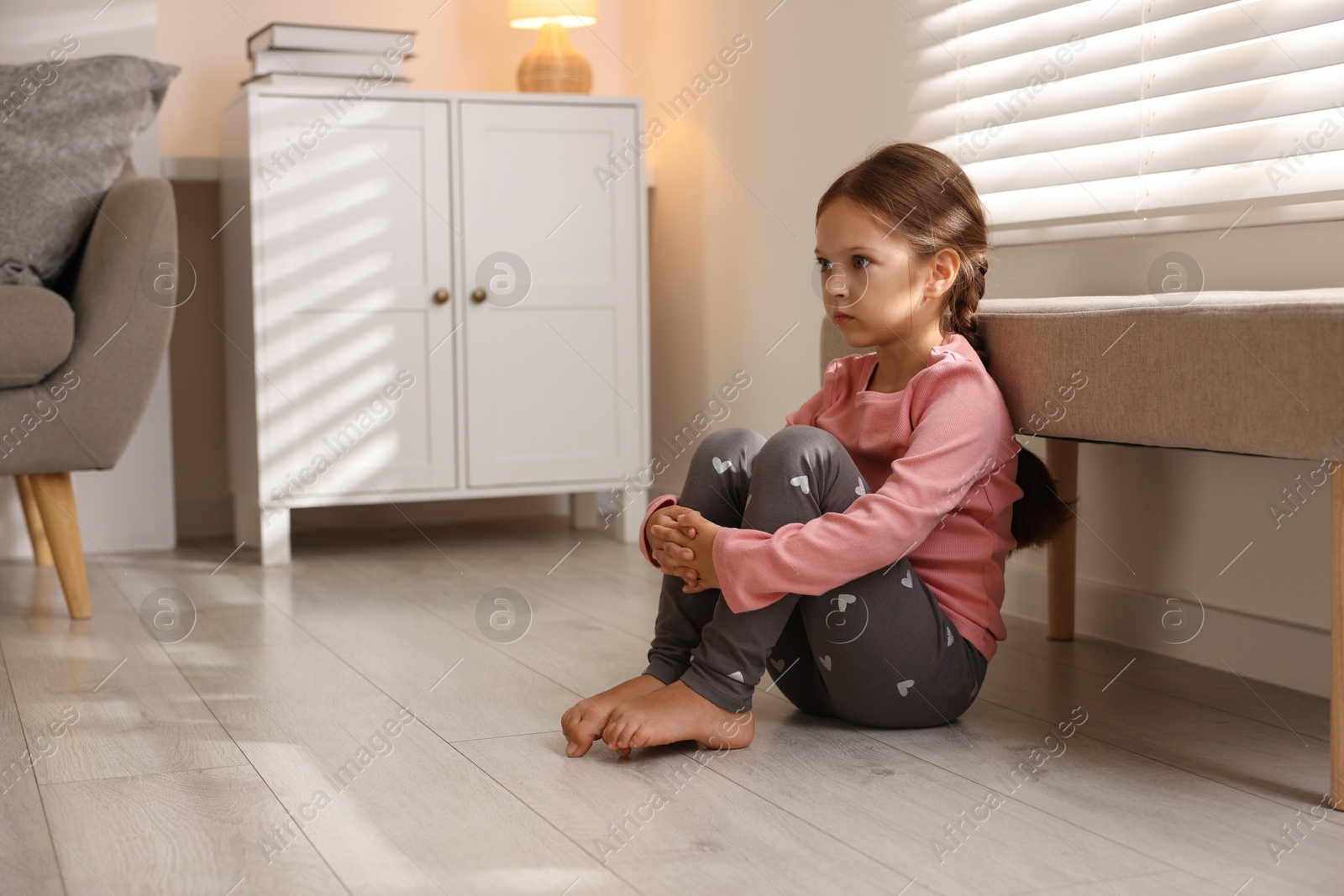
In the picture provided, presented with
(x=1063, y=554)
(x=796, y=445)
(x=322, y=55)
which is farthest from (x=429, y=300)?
(x=796, y=445)

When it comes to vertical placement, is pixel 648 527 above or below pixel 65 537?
above

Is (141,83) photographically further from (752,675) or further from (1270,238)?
(1270,238)

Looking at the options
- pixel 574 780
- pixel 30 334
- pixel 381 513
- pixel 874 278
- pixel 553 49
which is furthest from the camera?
pixel 381 513

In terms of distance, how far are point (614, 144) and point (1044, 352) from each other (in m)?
1.52

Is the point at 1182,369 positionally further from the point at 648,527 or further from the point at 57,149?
the point at 57,149

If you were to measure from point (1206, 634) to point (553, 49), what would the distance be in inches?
70.8

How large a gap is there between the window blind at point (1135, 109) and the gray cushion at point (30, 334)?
1.35m

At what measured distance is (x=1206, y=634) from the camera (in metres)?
1.64

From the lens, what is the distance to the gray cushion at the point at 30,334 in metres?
1.83

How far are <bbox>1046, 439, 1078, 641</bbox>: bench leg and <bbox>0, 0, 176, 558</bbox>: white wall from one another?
5.70 ft

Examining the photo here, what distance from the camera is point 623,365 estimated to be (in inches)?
106

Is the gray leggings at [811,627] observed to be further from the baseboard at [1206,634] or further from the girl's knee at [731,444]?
the baseboard at [1206,634]

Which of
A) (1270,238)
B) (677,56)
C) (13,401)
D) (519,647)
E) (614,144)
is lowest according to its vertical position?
(519,647)

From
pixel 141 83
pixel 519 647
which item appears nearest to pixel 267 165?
pixel 141 83
